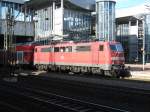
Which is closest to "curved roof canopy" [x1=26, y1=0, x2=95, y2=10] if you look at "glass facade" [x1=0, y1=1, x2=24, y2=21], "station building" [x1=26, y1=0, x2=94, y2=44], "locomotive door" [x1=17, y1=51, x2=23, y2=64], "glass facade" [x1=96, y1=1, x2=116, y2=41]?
"station building" [x1=26, y1=0, x2=94, y2=44]

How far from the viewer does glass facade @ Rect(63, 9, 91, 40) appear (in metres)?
81.3

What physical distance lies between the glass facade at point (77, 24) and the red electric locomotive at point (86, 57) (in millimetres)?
34347

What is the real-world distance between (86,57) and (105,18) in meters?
57.0

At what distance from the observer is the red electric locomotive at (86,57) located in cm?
3441

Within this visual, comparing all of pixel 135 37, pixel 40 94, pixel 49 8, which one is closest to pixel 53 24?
pixel 49 8

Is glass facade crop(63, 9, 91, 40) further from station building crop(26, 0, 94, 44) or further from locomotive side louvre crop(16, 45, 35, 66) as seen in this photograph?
locomotive side louvre crop(16, 45, 35, 66)

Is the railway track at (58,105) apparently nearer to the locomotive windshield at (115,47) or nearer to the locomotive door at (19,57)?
the locomotive windshield at (115,47)

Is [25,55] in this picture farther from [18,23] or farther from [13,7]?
[13,7]

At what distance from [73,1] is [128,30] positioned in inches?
1216

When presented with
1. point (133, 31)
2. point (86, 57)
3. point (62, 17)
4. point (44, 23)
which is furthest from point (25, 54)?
point (133, 31)

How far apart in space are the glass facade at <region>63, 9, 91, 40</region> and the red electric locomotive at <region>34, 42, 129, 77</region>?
34.3m

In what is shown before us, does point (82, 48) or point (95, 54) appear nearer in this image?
point (95, 54)

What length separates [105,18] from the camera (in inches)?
3661

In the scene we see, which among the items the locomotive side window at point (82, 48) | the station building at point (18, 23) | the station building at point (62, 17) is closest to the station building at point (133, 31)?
the station building at point (62, 17)
